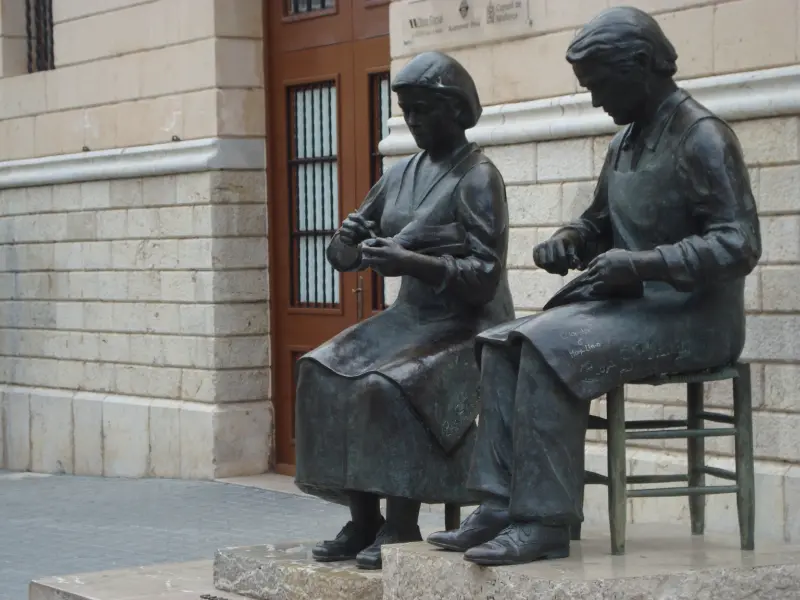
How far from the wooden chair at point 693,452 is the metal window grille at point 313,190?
21.6ft

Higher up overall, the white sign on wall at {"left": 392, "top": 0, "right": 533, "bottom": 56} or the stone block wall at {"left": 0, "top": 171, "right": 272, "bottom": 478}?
the white sign on wall at {"left": 392, "top": 0, "right": 533, "bottom": 56}

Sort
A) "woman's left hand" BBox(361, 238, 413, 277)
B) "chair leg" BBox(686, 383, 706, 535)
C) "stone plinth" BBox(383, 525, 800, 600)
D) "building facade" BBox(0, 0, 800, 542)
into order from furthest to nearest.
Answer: "building facade" BBox(0, 0, 800, 542), "woman's left hand" BBox(361, 238, 413, 277), "chair leg" BBox(686, 383, 706, 535), "stone plinth" BBox(383, 525, 800, 600)

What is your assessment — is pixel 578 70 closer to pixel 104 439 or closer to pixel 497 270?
pixel 497 270

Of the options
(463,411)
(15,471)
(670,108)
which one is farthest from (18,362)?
(670,108)

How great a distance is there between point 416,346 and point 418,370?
0.17 meters

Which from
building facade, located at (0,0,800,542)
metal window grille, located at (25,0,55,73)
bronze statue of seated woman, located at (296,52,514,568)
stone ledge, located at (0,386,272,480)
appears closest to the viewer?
bronze statue of seated woman, located at (296,52,514,568)

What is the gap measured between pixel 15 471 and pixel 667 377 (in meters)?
10.1

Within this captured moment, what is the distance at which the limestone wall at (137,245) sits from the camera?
1300 cm

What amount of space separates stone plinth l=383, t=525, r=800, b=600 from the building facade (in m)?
2.97

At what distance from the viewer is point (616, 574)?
545 cm

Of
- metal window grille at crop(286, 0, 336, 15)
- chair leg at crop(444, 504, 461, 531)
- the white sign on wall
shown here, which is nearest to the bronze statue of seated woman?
chair leg at crop(444, 504, 461, 531)

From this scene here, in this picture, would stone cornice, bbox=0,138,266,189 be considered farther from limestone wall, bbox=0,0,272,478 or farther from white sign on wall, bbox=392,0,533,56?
white sign on wall, bbox=392,0,533,56

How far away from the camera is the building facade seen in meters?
8.96

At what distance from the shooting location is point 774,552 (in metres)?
5.89
